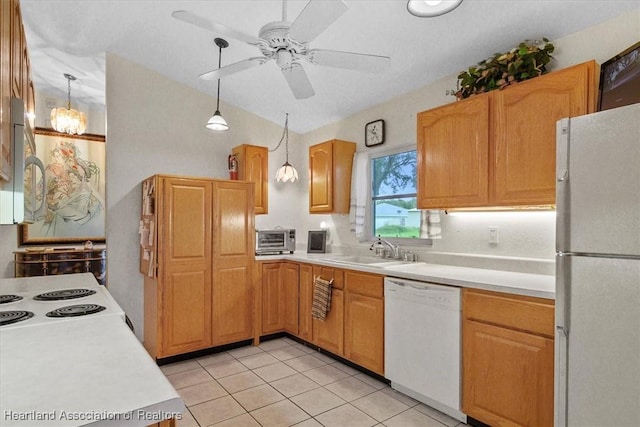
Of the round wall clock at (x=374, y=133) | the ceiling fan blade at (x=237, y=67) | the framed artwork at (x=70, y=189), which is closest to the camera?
the ceiling fan blade at (x=237, y=67)

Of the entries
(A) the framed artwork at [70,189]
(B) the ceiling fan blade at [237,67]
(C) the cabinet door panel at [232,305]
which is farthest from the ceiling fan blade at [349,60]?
(A) the framed artwork at [70,189]

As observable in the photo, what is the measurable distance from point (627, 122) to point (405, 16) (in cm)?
148

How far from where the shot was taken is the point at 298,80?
2162 mm

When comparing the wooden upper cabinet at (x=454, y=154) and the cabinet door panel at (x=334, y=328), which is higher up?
the wooden upper cabinet at (x=454, y=154)

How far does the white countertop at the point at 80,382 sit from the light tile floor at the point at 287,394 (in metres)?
1.39

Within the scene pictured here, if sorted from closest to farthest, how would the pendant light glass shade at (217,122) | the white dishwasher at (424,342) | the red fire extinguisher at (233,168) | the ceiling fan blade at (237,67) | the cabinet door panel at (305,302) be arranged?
1. the ceiling fan blade at (237,67)
2. the white dishwasher at (424,342)
3. the pendant light glass shade at (217,122)
4. the cabinet door panel at (305,302)
5. the red fire extinguisher at (233,168)

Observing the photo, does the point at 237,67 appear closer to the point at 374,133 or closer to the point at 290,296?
the point at 374,133

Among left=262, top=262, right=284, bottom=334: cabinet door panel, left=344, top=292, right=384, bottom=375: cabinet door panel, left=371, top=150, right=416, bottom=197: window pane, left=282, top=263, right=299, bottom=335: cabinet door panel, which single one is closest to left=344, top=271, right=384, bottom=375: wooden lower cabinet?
left=344, top=292, right=384, bottom=375: cabinet door panel

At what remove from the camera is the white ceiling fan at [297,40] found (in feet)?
4.91

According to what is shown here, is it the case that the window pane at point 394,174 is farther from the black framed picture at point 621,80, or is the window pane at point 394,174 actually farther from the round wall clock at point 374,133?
the black framed picture at point 621,80

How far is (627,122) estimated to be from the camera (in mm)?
1352

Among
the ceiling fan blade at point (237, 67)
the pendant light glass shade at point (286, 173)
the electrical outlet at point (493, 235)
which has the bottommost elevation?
the electrical outlet at point (493, 235)

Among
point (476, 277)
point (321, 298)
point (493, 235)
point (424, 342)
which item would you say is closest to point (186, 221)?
point (321, 298)

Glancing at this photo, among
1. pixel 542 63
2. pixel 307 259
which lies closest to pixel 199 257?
pixel 307 259
